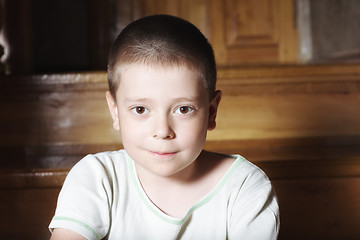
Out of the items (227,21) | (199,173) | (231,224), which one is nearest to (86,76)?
(199,173)

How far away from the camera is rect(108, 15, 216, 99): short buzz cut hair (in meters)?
0.72

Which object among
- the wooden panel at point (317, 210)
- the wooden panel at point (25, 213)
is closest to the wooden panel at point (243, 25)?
the wooden panel at point (317, 210)

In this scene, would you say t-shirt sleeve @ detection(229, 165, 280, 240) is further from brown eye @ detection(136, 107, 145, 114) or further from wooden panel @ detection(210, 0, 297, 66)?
wooden panel @ detection(210, 0, 297, 66)

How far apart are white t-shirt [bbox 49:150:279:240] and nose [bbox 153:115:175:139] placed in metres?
0.19

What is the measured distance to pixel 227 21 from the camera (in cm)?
291

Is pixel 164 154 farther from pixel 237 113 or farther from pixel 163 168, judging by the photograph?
pixel 237 113

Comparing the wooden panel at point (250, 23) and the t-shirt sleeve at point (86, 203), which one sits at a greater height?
the wooden panel at point (250, 23)

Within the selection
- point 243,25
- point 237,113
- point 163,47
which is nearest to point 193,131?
point 163,47

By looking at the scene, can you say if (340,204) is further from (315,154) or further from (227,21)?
(227,21)

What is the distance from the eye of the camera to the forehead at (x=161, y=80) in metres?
0.71

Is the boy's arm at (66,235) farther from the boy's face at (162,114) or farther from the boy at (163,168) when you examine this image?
the boy's face at (162,114)

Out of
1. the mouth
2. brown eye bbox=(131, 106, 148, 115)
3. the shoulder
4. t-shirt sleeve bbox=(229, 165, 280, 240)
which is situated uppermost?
brown eye bbox=(131, 106, 148, 115)

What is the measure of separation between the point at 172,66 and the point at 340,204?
664mm

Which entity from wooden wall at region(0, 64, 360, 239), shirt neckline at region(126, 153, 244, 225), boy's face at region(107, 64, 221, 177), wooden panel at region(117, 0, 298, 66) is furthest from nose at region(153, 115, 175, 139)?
wooden panel at region(117, 0, 298, 66)
